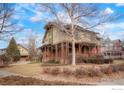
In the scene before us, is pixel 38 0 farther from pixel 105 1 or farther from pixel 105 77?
pixel 105 77

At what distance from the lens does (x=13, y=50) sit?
224 inches

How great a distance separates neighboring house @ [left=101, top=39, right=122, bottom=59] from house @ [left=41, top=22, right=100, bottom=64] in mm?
127

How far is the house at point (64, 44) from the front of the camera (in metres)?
5.65

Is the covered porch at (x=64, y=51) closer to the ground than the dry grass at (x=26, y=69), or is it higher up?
higher up

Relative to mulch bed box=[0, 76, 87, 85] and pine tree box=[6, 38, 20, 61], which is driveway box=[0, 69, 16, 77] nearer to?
mulch bed box=[0, 76, 87, 85]

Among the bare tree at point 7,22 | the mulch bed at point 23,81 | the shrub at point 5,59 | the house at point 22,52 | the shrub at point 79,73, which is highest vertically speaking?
the bare tree at point 7,22

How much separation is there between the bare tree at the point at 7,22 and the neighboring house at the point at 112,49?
5.01ft

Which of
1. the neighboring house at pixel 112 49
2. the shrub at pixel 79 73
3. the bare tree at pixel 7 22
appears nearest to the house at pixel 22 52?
the bare tree at pixel 7 22

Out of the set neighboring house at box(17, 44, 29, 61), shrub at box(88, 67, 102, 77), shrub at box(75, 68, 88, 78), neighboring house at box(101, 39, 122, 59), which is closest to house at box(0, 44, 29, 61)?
neighboring house at box(17, 44, 29, 61)

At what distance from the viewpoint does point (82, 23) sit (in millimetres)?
5703

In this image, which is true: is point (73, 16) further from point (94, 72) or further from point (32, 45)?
point (94, 72)

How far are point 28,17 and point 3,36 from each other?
1.80 feet

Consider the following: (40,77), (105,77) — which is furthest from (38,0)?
(105,77)

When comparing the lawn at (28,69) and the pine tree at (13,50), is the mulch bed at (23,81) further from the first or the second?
the pine tree at (13,50)
